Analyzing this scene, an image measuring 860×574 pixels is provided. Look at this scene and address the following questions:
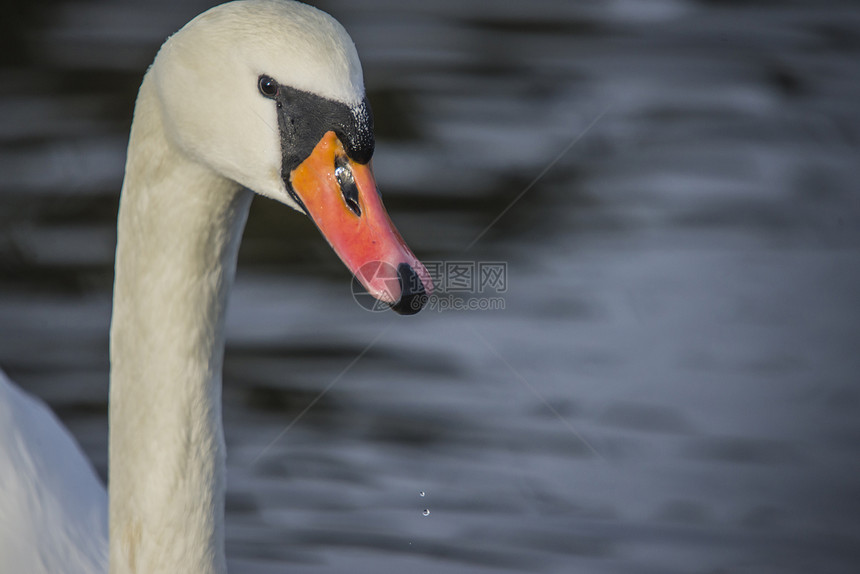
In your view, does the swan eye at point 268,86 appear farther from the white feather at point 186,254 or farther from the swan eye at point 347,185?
the swan eye at point 347,185

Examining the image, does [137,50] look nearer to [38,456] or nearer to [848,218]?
[848,218]

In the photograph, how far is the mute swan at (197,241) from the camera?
2.60 metres

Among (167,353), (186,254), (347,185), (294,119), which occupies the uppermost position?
(294,119)

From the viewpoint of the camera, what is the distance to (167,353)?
3.03m

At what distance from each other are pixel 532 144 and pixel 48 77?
3512 millimetres

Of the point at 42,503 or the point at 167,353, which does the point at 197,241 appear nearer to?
the point at 167,353

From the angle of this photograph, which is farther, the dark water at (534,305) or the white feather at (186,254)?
the dark water at (534,305)

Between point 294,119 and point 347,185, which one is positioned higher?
point 294,119

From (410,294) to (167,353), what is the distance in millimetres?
813

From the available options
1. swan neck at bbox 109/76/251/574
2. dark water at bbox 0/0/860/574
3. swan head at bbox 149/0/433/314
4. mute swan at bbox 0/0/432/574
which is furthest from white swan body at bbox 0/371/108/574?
swan head at bbox 149/0/433/314

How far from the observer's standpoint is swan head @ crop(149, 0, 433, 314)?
2559 mm

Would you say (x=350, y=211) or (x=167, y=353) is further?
(x=167, y=353)

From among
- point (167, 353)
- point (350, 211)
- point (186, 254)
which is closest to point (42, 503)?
point (167, 353)

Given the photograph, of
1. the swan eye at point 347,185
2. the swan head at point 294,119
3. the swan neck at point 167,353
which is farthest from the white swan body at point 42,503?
the swan eye at point 347,185
